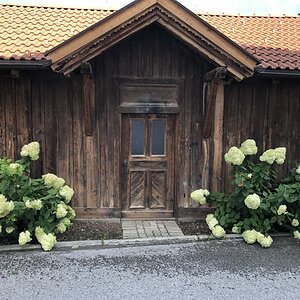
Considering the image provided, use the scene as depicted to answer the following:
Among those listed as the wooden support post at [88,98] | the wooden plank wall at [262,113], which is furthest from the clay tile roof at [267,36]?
the wooden support post at [88,98]

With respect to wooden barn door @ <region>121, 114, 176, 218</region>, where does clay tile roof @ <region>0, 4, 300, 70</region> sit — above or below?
above

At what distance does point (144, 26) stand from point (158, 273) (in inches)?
149

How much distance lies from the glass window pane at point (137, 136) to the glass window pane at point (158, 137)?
0.20 meters

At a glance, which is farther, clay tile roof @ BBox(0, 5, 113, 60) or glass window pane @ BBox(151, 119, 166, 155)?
glass window pane @ BBox(151, 119, 166, 155)

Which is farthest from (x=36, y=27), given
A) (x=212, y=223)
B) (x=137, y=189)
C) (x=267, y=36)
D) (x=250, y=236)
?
(x=250, y=236)

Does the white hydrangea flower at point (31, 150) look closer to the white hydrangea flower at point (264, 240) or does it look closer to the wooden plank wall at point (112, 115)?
the wooden plank wall at point (112, 115)

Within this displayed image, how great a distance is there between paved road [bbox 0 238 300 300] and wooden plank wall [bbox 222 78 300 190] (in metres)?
1.95

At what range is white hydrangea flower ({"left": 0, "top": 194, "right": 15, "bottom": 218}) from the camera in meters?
4.93

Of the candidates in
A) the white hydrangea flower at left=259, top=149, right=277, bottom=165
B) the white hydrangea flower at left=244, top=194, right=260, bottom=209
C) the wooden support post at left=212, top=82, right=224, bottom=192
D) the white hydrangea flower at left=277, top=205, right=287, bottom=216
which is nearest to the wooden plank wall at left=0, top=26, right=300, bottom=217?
the wooden support post at left=212, top=82, right=224, bottom=192

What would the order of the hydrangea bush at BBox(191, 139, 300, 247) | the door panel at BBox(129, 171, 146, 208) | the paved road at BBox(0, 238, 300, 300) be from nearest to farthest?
the paved road at BBox(0, 238, 300, 300) → the hydrangea bush at BBox(191, 139, 300, 247) → the door panel at BBox(129, 171, 146, 208)

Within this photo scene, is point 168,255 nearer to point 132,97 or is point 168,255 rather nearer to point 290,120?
point 132,97

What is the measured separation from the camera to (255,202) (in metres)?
5.38

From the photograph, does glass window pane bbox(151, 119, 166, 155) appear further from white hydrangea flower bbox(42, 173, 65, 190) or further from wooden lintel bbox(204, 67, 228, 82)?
white hydrangea flower bbox(42, 173, 65, 190)

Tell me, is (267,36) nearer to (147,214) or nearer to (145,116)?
(145,116)
